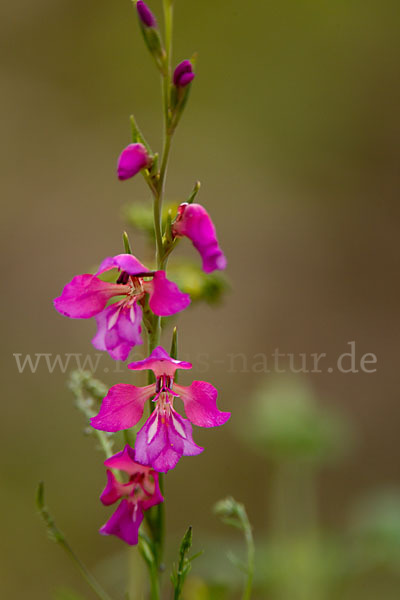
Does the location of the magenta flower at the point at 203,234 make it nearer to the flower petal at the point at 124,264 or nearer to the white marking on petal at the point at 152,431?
the flower petal at the point at 124,264

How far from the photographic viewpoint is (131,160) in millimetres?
890

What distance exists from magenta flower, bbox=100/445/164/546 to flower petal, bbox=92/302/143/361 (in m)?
0.14

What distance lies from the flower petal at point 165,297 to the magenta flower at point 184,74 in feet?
0.92

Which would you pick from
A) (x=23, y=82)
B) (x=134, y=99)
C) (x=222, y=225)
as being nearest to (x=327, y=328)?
(x=222, y=225)

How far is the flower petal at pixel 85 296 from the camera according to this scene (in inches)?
34.9

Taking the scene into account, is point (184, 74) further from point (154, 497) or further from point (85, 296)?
point (154, 497)

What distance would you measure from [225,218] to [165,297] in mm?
3581

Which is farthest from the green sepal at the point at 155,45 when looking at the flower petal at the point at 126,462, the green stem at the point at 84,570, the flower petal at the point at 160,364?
the green stem at the point at 84,570

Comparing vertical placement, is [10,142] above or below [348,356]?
above

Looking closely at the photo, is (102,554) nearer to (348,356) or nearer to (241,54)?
(348,356)

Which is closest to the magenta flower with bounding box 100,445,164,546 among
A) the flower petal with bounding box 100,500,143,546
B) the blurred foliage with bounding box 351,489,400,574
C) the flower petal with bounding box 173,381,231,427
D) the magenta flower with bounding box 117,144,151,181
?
the flower petal with bounding box 100,500,143,546

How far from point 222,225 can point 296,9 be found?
188 cm

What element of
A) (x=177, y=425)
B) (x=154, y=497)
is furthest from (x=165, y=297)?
(x=154, y=497)

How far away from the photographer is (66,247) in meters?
4.12
